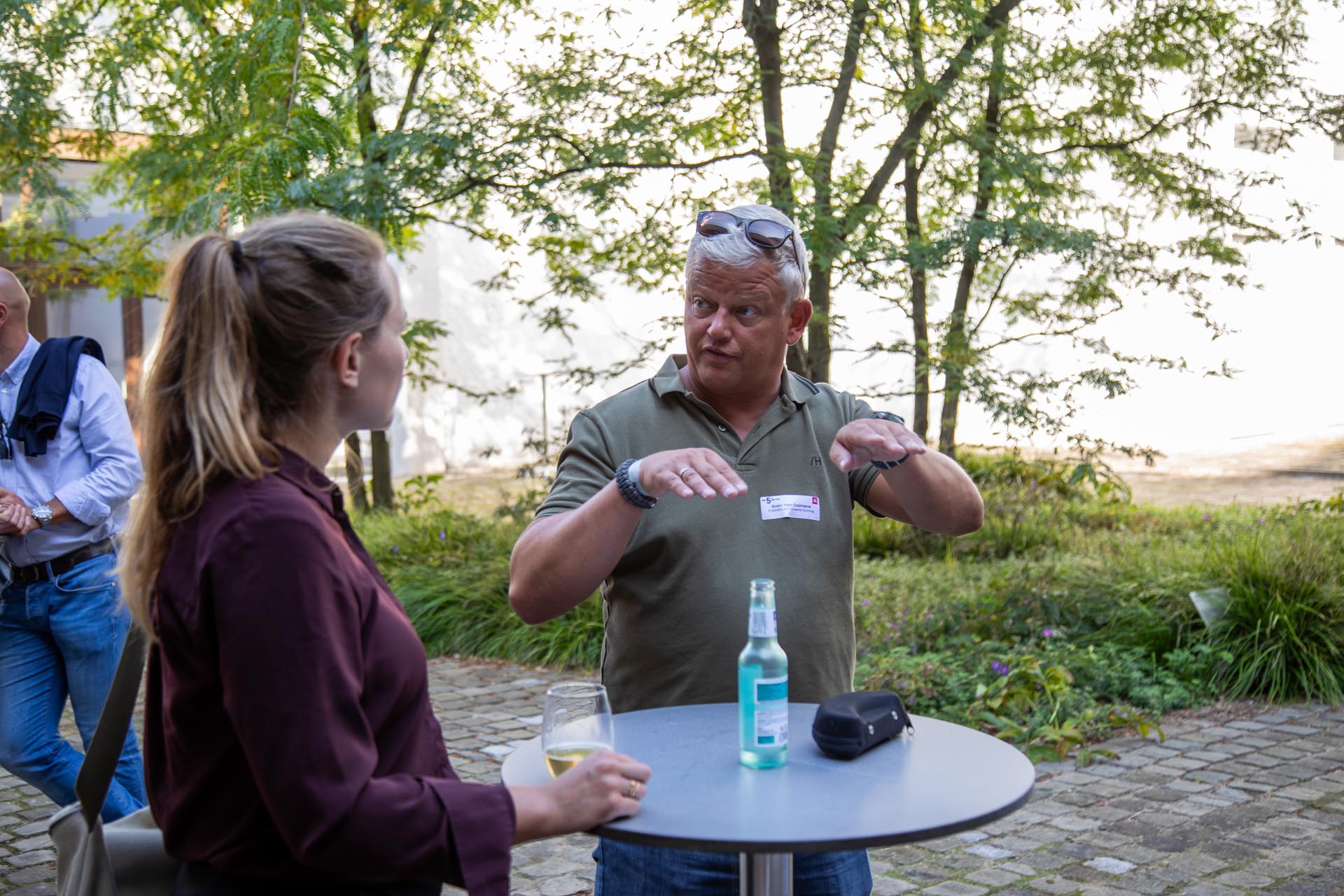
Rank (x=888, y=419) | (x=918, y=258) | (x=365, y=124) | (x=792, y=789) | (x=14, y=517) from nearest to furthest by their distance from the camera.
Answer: (x=792, y=789) < (x=888, y=419) < (x=14, y=517) < (x=918, y=258) < (x=365, y=124)

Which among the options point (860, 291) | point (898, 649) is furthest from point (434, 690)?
point (860, 291)

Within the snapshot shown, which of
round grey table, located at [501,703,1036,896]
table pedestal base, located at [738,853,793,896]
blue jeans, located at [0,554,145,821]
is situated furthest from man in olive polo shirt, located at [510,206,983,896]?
blue jeans, located at [0,554,145,821]

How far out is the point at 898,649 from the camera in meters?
6.51

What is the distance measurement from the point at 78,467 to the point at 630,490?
2.57 metres

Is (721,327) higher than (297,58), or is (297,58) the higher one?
(297,58)

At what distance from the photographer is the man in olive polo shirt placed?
244cm

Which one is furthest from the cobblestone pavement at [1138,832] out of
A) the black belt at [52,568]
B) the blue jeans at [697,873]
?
the blue jeans at [697,873]

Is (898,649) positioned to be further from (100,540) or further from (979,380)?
(100,540)

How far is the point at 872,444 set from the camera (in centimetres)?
240

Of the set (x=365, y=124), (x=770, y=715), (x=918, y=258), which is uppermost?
(x=365, y=124)

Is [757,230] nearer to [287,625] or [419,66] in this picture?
[287,625]

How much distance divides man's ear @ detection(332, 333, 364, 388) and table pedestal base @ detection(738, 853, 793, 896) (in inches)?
40.4

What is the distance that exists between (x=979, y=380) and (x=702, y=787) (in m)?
5.90

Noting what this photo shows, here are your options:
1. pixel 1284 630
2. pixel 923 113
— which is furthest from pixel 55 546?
pixel 923 113
